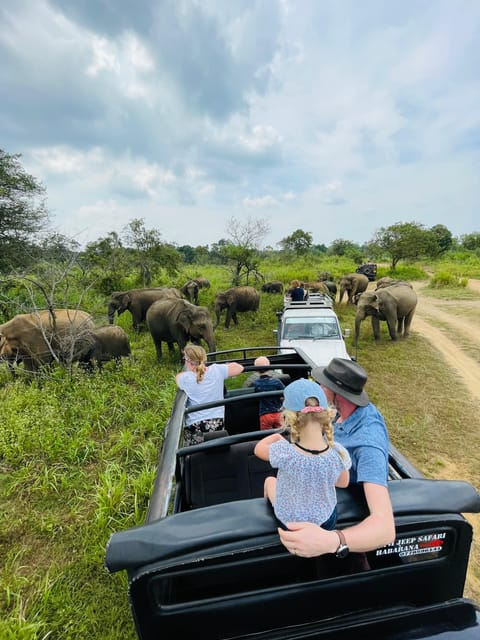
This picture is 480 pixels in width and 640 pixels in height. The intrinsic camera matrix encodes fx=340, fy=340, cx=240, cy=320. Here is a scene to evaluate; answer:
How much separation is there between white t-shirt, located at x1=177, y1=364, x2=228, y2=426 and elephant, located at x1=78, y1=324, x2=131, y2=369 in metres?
5.06

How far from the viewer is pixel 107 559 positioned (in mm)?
1107

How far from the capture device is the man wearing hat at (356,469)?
3.79 feet

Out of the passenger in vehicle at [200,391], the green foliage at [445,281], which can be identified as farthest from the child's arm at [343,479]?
the green foliage at [445,281]

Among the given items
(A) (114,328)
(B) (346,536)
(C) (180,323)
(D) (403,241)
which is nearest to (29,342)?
(A) (114,328)

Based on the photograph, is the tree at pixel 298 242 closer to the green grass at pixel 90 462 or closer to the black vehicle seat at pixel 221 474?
the green grass at pixel 90 462

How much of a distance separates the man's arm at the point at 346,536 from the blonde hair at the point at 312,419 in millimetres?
242

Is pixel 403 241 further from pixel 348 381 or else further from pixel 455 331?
pixel 348 381

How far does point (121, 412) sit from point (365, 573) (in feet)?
15.5

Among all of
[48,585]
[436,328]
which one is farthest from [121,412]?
[436,328]

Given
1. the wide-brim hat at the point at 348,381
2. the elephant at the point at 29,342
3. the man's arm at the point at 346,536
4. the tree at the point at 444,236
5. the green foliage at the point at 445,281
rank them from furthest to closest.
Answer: the tree at the point at 444,236 → the green foliage at the point at 445,281 → the elephant at the point at 29,342 → the wide-brim hat at the point at 348,381 → the man's arm at the point at 346,536

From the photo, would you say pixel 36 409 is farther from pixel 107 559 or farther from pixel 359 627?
pixel 359 627

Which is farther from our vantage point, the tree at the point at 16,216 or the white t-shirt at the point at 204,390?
the tree at the point at 16,216

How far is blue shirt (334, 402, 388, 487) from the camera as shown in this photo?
1.35 m

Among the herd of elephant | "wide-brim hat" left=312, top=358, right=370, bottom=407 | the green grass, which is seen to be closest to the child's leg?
"wide-brim hat" left=312, top=358, right=370, bottom=407
